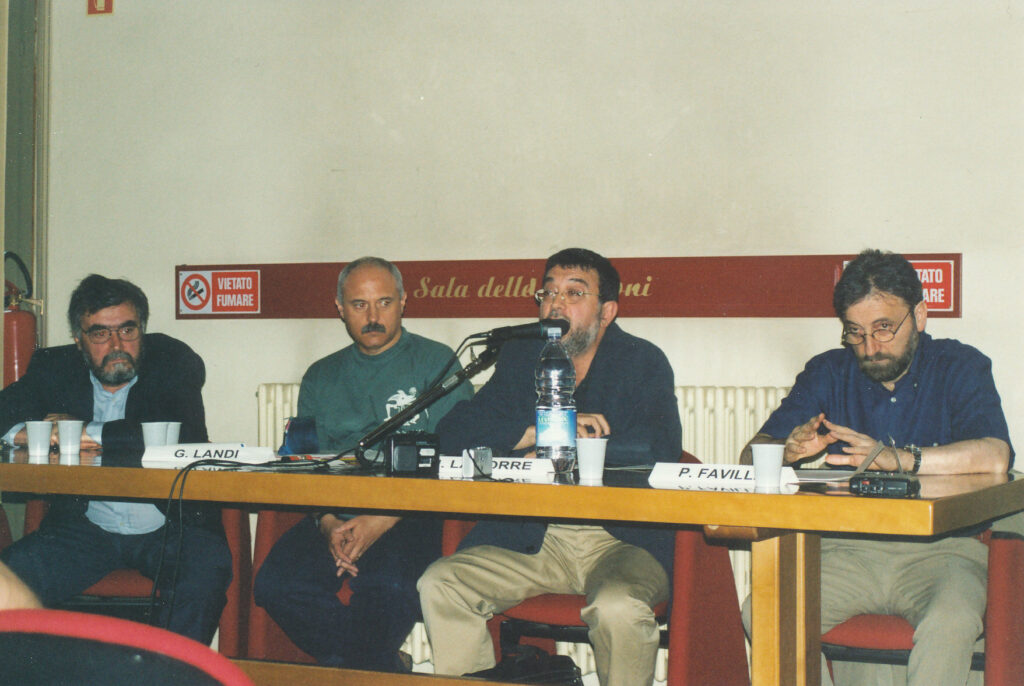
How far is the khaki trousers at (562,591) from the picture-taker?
7.59 feet

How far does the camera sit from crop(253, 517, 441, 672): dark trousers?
9.09ft

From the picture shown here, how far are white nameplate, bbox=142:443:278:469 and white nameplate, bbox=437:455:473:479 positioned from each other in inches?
18.0

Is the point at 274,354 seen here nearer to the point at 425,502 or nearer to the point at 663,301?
the point at 663,301

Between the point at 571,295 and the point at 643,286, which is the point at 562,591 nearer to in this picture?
the point at 571,295

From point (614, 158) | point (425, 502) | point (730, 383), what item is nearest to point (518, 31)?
point (614, 158)

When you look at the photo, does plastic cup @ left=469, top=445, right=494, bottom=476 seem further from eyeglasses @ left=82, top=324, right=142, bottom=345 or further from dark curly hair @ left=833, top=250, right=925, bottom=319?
eyeglasses @ left=82, top=324, right=142, bottom=345

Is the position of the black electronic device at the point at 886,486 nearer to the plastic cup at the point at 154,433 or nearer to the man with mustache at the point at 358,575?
the man with mustache at the point at 358,575

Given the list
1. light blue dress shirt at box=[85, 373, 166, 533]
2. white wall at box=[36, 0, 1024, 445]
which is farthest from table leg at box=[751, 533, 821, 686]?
light blue dress shirt at box=[85, 373, 166, 533]

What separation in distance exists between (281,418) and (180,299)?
76cm

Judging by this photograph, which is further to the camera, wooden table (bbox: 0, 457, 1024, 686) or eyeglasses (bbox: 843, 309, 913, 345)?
eyeglasses (bbox: 843, 309, 913, 345)

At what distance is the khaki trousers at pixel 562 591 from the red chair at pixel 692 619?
0.06 meters

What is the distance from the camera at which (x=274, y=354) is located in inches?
157

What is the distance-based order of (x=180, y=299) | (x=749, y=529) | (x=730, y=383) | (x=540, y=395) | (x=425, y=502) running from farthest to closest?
(x=180, y=299) < (x=730, y=383) < (x=540, y=395) < (x=425, y=502) < (x=749, y=529)

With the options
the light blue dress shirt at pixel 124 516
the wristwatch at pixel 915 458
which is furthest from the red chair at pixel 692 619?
the light blue dress shirt at pixel 124 516
